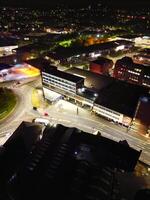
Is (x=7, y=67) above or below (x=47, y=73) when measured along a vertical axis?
below

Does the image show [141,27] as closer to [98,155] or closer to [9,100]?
[9,100]

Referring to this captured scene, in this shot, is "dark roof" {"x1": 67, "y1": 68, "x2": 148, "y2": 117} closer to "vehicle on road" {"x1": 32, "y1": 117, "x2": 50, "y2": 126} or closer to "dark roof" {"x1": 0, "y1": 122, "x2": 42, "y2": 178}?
"vehicle on road" {"x1": 32, "y1": 117, "x2": 50, "y2": 126}

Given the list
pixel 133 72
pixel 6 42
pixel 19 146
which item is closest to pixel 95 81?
pixel 133 72

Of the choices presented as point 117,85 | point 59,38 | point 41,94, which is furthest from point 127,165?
point 59,38

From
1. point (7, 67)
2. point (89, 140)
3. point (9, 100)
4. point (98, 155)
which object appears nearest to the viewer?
point (98, 155)

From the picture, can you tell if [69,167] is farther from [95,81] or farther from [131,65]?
[131,65]

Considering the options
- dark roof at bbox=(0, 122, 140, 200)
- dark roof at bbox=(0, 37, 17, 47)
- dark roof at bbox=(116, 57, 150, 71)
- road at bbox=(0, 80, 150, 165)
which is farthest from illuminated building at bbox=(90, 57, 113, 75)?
dark roof at bbox=(0, 37, 17, 47)

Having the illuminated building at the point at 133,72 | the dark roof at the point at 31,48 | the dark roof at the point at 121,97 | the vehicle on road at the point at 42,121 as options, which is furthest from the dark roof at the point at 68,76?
the dark roof at the point at 31,48
